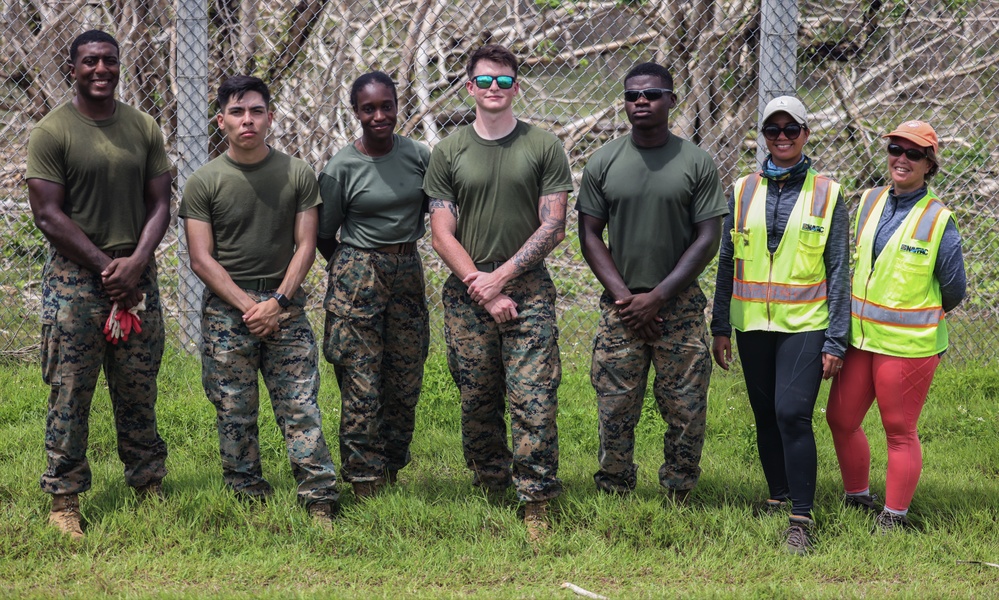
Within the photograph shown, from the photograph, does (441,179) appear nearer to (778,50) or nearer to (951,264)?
(951,264)

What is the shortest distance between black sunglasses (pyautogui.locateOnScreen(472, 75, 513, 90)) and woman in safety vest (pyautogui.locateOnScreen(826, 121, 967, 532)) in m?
1.72

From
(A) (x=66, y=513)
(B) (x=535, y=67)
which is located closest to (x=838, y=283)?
(A) (x=66, y=513)

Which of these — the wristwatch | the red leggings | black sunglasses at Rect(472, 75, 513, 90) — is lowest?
the red leggings

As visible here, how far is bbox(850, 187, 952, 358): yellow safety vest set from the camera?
14.6 ft

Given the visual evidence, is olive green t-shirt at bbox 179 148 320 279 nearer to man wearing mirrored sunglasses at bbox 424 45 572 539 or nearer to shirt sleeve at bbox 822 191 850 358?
man wearing mirrored sunglasses at bbox 424 45 572 539

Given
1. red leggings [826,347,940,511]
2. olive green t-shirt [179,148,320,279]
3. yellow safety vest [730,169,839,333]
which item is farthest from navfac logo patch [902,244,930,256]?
olive green t-shirt [179,148,320,279]

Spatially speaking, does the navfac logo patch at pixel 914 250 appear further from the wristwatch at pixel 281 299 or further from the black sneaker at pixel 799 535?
the wristwatch at pixel 281 299

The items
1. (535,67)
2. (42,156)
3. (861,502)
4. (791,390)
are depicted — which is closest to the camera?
(42,156)

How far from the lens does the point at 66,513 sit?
4621 millimetres

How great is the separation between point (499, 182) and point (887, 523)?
93.6 inches

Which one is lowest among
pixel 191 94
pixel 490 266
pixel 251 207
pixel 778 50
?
pixel 490 266

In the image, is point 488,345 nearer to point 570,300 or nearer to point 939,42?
point 570,300

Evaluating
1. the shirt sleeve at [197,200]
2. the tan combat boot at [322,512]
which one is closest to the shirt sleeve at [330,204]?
the shirt sleeve at [197,200]

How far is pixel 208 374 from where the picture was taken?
4.62 metres
